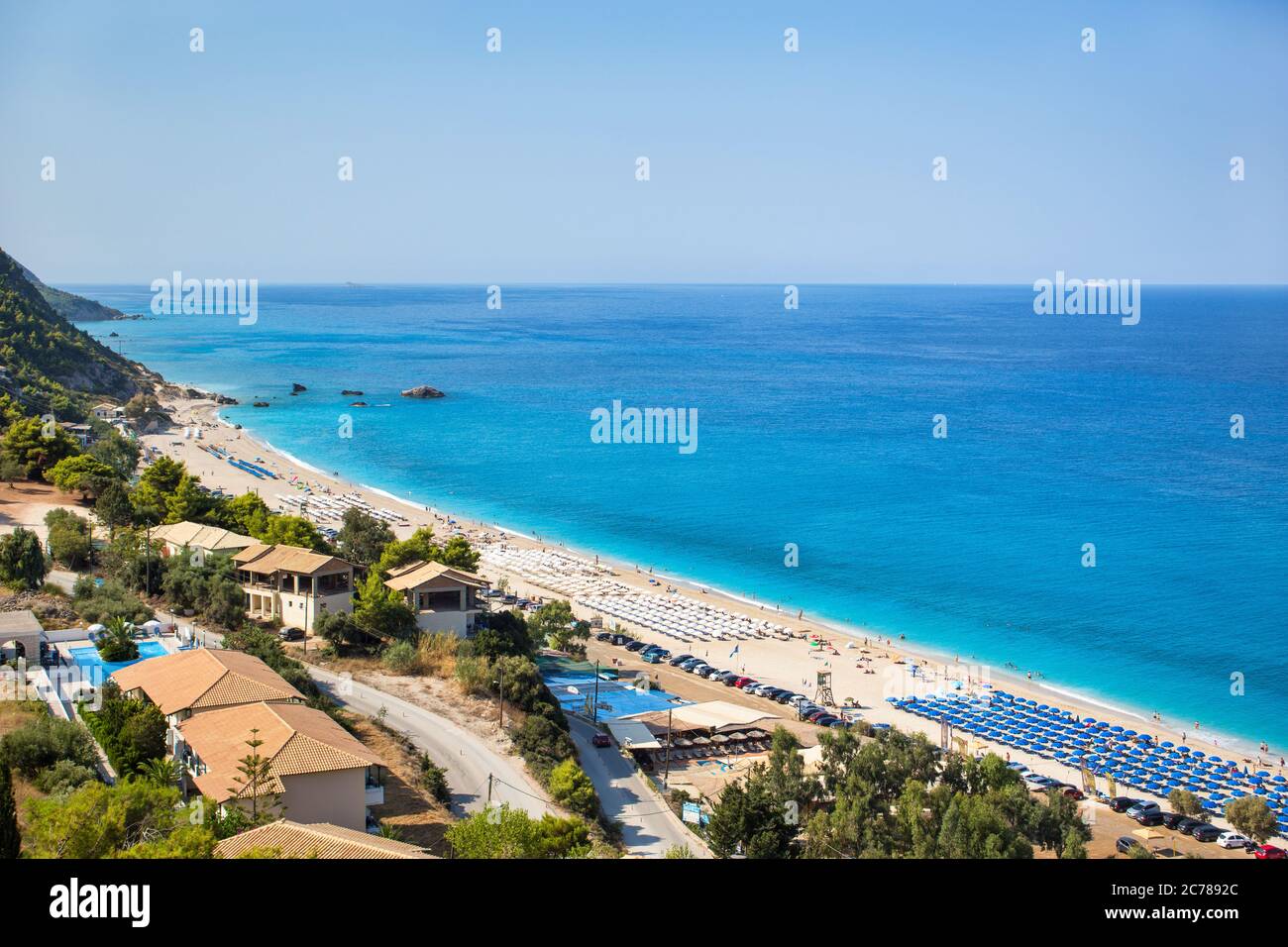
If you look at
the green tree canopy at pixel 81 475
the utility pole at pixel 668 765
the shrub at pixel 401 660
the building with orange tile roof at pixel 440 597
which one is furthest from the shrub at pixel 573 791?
the green tree canopy at pixel 81 475

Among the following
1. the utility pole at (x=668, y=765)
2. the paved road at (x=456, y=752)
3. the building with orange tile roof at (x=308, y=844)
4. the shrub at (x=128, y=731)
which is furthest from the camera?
the utility pole at (x=668, y=765)

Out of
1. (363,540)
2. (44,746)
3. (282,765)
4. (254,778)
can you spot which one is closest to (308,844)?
(254,778)

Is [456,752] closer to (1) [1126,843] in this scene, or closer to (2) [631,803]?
(2) [631,803]

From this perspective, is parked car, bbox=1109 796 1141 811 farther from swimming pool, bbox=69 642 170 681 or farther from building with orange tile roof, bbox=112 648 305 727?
swimming pool, bbox=69 642 170 681

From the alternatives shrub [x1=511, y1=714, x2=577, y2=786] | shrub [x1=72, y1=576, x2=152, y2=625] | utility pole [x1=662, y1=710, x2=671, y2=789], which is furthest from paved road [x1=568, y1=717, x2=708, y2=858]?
shrub [x1=72, y1=576, x2=152, y2=625]

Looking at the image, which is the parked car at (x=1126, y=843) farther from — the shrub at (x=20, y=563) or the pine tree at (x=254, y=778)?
the shrub at (x=20, y=563)
